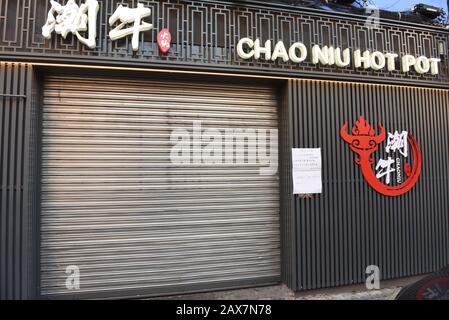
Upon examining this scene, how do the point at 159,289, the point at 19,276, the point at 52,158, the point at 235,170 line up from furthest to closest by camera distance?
1. the point at 235,170
2. the point at 159,289
3. the point at 52,158
4. the point at 19,276

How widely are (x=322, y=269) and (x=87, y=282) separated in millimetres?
3847

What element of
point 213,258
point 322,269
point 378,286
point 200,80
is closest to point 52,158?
point 200,80

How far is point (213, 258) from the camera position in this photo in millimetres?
5980

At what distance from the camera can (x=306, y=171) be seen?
5980 millimetres

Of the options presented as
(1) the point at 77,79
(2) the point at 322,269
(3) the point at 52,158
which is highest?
(1) the point at 77,79

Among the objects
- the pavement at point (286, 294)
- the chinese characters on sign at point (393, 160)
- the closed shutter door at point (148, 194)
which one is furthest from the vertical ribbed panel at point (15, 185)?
the chinese characters on sign at point (393, 160)

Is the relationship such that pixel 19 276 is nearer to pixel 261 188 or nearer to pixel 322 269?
pixel 261 188

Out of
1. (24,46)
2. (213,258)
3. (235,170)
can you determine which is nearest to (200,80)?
(235,170)

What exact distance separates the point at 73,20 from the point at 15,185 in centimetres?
253

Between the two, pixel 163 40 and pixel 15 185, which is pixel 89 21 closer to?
pixel 163 40

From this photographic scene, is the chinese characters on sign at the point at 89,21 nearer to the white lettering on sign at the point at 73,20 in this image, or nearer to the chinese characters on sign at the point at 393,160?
the white lettering on sign at the point at 73,20
